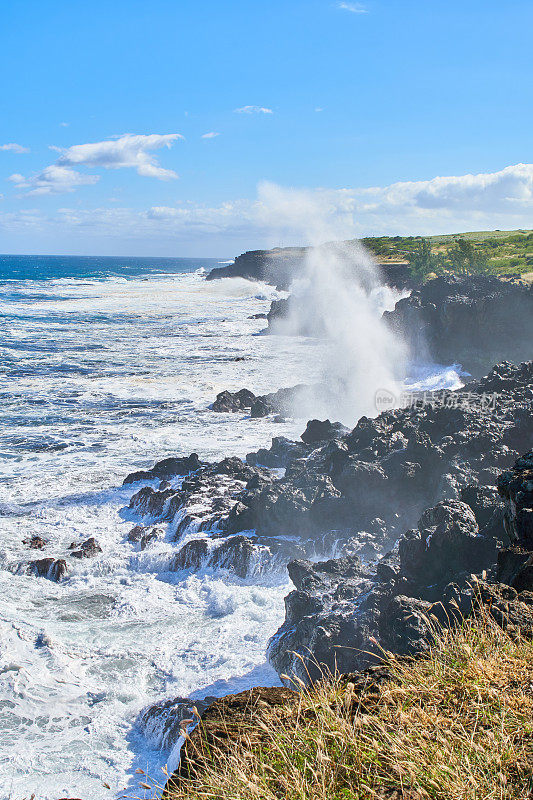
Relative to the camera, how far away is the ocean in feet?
25.4

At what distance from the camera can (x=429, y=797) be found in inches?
102

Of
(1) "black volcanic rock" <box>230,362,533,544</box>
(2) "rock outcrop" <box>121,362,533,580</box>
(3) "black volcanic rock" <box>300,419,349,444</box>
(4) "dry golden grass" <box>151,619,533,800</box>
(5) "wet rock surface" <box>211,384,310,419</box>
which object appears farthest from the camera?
(5) "wet rock surface" <box>211,384,310,419</box>

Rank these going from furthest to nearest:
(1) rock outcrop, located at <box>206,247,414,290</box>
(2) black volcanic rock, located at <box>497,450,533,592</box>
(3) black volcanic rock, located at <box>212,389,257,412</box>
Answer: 1. (1) rock outcrop, located at <box>206,247,414,290</box>
2. (3) black volcanic rock, located at <box>212,389,257,412</box>
3. (2) black volcanic rock, located at <box>497,450,533,592</box>

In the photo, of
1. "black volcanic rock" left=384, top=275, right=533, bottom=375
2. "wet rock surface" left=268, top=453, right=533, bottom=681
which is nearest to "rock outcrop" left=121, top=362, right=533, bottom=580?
"wet rock surface" left=268, top=453, right=533, bottom=681

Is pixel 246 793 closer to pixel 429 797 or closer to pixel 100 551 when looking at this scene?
pixel 429 797

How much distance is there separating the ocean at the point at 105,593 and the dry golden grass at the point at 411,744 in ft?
2.77

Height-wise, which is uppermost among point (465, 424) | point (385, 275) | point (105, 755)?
point (385, 275)

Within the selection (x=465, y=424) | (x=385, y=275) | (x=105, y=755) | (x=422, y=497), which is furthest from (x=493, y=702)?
(x=385, y=275)

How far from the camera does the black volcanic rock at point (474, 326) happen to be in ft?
101

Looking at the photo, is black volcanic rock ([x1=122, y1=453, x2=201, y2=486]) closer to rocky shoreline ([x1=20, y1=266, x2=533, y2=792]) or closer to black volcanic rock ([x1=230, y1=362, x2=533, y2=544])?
rocky shoreline ([x1=20, y1=266, x2=533, y2=792])

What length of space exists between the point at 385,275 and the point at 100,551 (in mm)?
48711

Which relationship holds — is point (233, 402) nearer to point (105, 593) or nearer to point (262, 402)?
point (262, 402)

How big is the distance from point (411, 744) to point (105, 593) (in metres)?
9.64

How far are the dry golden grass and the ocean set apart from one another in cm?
84
